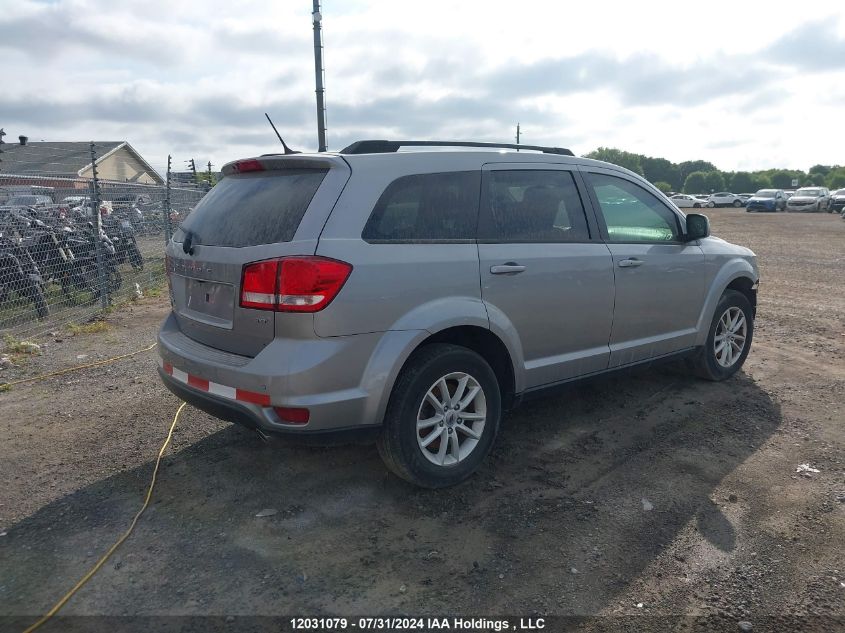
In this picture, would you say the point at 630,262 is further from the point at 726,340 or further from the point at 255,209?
the point at 255,209

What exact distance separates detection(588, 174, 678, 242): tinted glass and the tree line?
402ft

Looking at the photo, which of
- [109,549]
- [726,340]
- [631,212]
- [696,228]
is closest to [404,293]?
[109,549]

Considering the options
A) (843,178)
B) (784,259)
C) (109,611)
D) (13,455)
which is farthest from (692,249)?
(843,178)

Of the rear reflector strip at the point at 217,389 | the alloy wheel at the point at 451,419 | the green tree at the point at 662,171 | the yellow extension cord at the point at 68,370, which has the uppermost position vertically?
the green tree at the point at 662,171

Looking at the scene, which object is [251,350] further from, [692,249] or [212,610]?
[692,249]

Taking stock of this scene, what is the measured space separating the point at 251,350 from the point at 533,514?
5.42 feet

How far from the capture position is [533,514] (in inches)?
131

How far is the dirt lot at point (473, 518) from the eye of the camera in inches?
106

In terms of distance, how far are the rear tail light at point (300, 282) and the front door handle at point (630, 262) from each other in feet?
6.97

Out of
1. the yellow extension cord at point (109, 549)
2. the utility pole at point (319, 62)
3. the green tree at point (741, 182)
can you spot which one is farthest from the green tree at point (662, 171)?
the yellow extension cord at point (109, 549)

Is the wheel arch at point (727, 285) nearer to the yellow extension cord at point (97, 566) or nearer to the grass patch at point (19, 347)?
the yellow extension cord at point (97, 566)

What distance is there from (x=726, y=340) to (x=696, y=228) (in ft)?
3.70

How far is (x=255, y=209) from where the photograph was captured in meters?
3.38

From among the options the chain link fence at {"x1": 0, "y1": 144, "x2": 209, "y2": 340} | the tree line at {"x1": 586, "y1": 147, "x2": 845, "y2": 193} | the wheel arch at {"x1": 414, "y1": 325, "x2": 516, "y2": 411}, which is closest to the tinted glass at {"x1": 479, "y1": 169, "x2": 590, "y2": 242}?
the wheel arch at {"x1": 414, "y1": 325, "x2": 516, "y2": 411}
